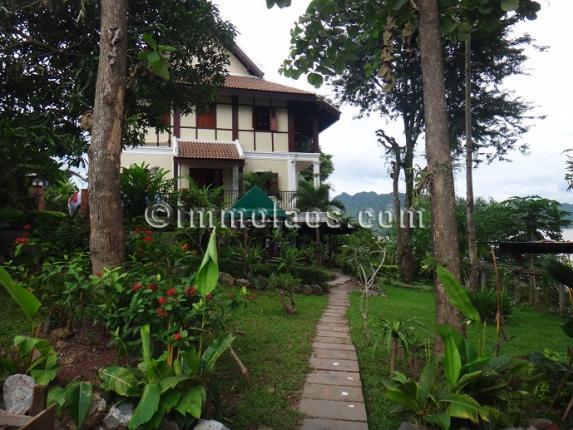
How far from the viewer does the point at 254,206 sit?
9234 mm

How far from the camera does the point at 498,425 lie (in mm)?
2139

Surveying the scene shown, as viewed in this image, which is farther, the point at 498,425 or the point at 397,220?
the point at 397,220

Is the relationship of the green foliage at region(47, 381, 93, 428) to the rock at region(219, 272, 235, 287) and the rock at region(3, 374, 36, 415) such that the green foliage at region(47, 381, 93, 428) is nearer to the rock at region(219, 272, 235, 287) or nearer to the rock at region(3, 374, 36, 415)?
the rock at region(3, 374, 36, 415)

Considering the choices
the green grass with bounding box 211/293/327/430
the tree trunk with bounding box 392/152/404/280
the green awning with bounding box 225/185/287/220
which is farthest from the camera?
the tree trunk with bounding box 392/152/404/280

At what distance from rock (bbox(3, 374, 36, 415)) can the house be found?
1264 centimetres

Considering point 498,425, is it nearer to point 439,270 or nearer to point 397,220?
point 439,270

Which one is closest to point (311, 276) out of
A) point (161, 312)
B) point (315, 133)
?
point (161, 312)

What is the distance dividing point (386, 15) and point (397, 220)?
10.6 metres

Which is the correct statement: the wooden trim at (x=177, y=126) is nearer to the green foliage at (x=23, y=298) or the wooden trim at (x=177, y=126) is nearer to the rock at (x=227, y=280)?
the rock at (x=227, y=280)

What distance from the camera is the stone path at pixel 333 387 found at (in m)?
2.55

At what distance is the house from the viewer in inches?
583

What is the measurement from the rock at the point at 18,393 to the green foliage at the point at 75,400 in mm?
101

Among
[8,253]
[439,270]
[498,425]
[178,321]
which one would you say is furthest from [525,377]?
[8,253]

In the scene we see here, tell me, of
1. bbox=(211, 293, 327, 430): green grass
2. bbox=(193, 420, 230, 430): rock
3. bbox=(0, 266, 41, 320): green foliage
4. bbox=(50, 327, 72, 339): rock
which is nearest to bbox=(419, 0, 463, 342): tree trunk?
bbox=(211, 293, 327, 430): green grass
